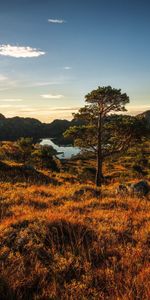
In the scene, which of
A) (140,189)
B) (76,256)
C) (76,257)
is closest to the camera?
(76,257)

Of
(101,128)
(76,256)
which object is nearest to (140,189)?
(76,256)

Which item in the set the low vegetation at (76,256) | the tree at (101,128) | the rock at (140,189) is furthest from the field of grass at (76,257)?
the tree at (101,128)

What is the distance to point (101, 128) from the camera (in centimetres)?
2653

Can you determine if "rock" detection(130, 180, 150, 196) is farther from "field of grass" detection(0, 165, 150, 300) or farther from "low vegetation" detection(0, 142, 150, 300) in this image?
"low vegetation" detection(0, 142, 150, 300)

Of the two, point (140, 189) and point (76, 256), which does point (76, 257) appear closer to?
point (76, 256)

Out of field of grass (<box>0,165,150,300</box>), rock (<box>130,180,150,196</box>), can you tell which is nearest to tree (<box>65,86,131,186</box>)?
rock (<box>130,180,150,196</box>)

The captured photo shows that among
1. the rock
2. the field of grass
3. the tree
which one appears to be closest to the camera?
the field of grass

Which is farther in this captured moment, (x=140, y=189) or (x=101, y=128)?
(x=101, y=128)

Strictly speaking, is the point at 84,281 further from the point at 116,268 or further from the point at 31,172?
the point at 31,172

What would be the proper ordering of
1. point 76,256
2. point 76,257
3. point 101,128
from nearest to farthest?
point 76,257 → point 76,256 → point 101,128

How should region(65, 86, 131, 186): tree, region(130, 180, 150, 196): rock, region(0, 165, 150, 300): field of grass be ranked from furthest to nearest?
region(65, 86, 131, 186): tree, region(130, 180, 150, 196): rock, region(0, 165, 150, 300): field of grass

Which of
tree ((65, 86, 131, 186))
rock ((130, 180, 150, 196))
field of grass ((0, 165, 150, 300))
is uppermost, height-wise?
tree ((65, 86, 131, 186))

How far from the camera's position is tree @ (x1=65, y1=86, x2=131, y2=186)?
2491cm

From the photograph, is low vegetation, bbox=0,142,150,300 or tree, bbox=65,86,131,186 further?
tree, bbox=65,86,131,186
